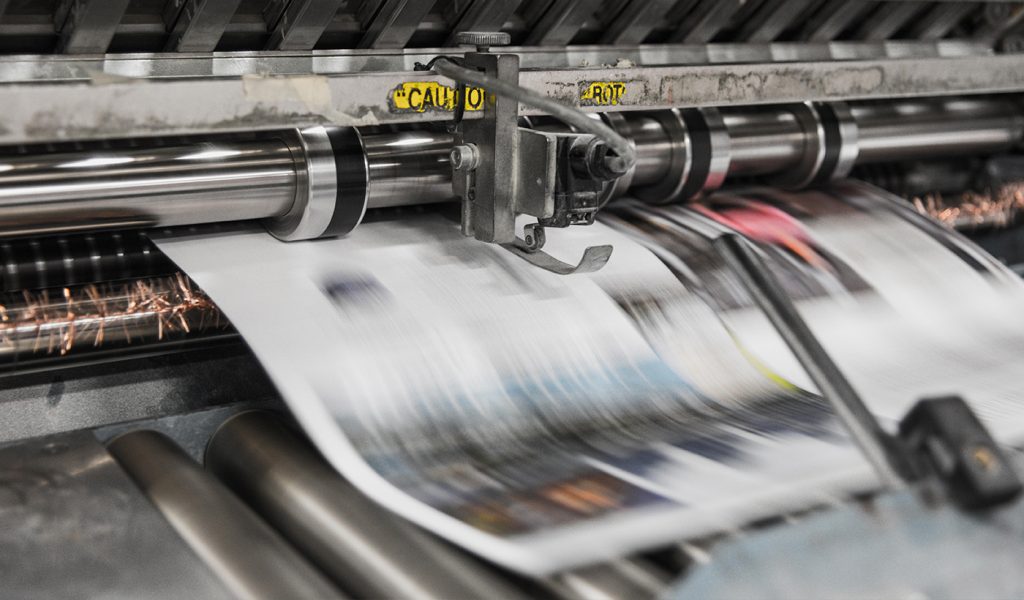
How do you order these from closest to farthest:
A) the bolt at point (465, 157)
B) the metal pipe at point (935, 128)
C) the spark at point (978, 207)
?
1. the bolt at point (465, 157)
2. the metal pipe at point (935, 128)
3. the spark at point (978, 207)

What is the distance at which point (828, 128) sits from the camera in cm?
217

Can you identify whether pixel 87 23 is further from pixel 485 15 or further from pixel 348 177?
pixel 485 15

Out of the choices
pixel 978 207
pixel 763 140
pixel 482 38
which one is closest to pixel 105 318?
pixel 482 38

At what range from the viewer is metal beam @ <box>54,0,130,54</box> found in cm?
138

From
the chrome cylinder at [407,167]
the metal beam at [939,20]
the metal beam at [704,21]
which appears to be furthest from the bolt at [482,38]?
the metal beam at [939,20]

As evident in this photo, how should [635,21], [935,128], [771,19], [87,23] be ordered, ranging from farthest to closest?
1. [935,128]
2. [771,19]
3. [635,21]
4. [87,23]

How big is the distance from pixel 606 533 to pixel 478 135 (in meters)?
0.73

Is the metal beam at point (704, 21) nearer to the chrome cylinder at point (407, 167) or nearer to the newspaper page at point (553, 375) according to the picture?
the newspaper page at point (553, 375)

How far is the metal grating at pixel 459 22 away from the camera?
4.76 feet

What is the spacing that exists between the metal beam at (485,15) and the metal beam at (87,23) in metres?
0.54

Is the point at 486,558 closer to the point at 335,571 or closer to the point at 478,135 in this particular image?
the point at 335,571

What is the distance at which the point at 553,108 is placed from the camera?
4.20ft

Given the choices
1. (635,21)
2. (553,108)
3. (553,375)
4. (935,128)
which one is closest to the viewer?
(553,108)

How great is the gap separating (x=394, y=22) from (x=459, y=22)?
5.5 inches
